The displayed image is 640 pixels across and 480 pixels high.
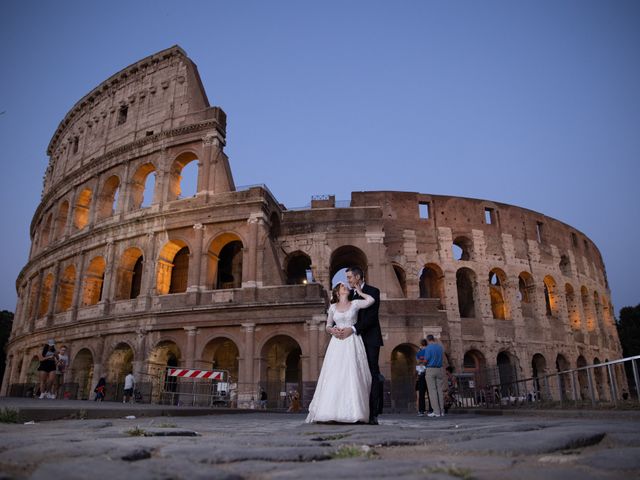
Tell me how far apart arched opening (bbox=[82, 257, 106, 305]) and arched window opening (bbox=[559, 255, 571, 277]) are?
2729 centimetres

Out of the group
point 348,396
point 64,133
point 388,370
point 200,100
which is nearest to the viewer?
point 348,396

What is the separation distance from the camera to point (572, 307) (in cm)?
2919

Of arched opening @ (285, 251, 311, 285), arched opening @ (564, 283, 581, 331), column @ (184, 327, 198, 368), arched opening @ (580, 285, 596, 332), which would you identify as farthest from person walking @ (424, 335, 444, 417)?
arched opening @ (580, 285, 596, 332)

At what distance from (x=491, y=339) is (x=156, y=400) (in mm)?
16540

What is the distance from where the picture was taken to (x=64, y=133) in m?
31.3

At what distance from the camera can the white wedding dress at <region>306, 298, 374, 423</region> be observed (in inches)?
215

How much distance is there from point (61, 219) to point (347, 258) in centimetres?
1707

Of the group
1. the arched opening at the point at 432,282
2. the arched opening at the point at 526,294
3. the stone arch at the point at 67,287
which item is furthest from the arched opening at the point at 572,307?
the stone arch at the point at 67,287

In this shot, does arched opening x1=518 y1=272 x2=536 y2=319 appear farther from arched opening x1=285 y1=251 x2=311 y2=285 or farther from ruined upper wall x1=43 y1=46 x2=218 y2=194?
ruined upper wall x1=43 y1=46 x2=218 y2=194

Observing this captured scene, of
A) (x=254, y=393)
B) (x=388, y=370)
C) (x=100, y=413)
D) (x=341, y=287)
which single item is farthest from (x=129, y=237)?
(x=341, y=287)

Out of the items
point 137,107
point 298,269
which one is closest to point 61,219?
point 137,107

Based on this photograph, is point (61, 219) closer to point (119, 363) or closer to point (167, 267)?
point (167, 267)

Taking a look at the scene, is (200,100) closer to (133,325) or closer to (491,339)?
(133,325)

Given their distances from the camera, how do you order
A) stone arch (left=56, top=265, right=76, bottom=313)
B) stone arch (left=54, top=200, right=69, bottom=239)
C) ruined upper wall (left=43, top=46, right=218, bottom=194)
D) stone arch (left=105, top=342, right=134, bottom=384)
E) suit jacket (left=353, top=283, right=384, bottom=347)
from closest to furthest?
suit jacket (left=353, top=283, right=384, bottom=347), stone arch (left=105, top=342, right=134, bottom=384), ruined upper wall (left=43, top=46, right=218, bottom=194), stone arch (left=56, top=265, right=76, bottom=313), stone arch (left=54, top=200, right=69, bottom=239)
